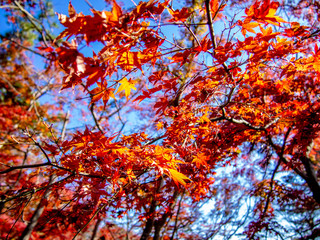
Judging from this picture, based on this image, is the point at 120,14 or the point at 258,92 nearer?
the point at 120,14

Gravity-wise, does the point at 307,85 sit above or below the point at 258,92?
above

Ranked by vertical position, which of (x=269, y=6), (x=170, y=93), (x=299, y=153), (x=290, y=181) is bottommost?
(x=170, y=93)

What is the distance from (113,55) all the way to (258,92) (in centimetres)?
381

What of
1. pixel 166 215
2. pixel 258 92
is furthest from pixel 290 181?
pixel 166 215

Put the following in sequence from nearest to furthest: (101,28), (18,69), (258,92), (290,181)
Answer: (101,28), (258,92), (290,181), (18,69)

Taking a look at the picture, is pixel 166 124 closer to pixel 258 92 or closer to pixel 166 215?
pixel 166 215

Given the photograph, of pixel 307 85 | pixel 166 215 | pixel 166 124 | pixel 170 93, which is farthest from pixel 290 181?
pixel 170 93

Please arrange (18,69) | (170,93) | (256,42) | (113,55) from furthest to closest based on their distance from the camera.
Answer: (18,69) → (170,93) → (256,42) → (113,55)

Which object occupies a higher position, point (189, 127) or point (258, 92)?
point (258, 92)

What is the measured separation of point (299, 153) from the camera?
372 cm

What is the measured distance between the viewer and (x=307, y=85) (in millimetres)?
4750

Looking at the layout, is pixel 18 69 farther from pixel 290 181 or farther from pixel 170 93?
pixel 290 181

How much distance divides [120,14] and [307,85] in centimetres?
561

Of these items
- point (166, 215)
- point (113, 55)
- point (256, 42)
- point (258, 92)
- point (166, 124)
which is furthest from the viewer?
point (258, 92)
